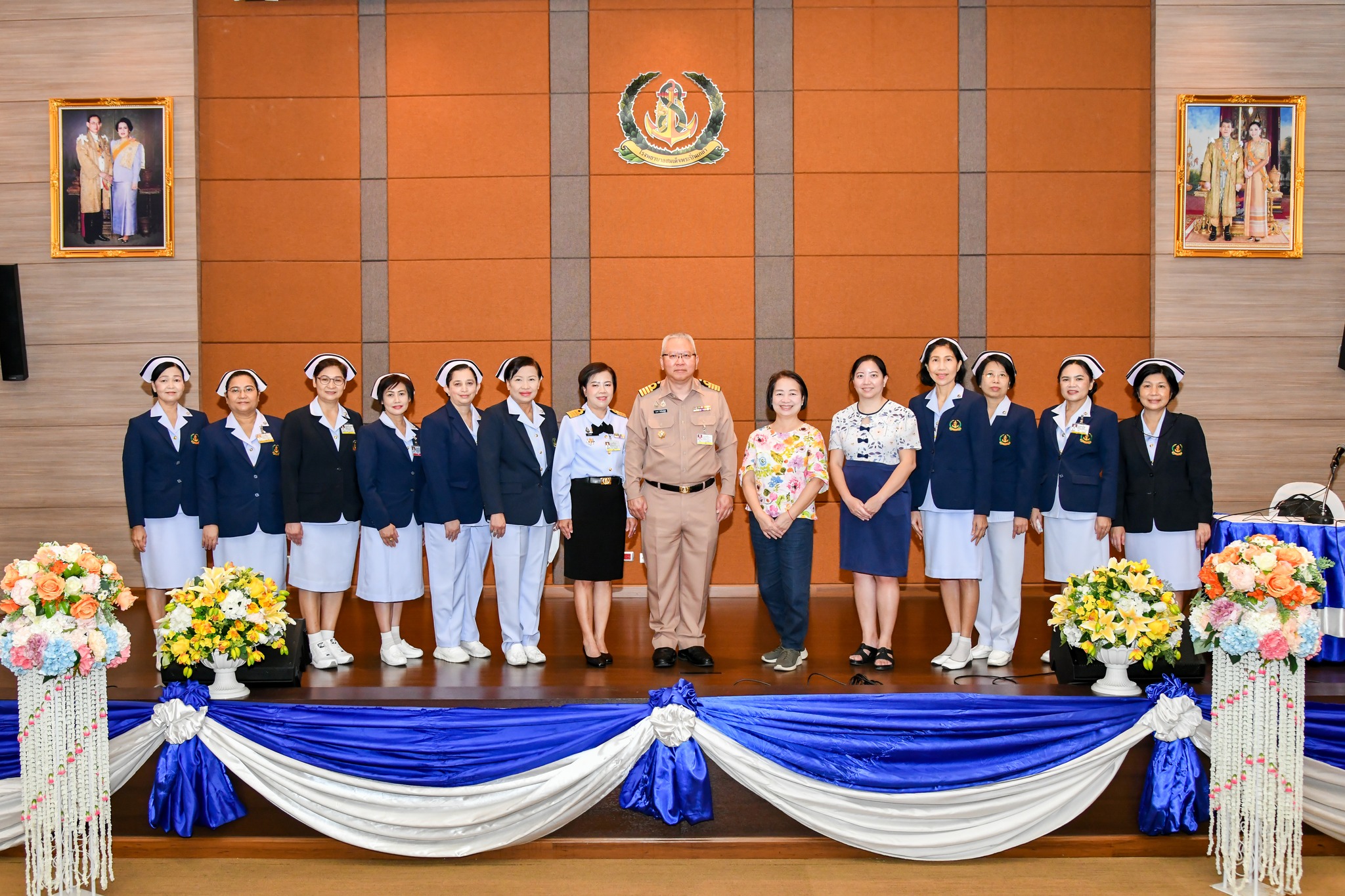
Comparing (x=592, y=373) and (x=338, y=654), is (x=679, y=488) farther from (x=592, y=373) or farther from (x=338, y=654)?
(x=338, y=654)

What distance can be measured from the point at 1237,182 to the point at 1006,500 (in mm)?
3864

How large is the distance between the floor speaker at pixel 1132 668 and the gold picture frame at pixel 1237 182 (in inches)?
158

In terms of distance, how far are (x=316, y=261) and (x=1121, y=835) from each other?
606 centimetres

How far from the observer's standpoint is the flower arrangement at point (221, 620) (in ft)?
11.7

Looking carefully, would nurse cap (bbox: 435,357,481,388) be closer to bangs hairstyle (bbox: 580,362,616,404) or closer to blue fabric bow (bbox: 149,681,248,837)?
bangs hairstyle (bbox: 580,362,616,404)

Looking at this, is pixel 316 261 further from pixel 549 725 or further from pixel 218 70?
pixel 549 725

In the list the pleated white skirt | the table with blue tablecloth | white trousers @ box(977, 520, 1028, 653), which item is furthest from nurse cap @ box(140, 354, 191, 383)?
the table with blue tablecloth

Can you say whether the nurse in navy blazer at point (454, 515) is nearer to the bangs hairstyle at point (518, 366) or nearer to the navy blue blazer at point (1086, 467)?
the bangs hairstyle at point (518, 366)

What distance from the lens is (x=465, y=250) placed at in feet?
22.7

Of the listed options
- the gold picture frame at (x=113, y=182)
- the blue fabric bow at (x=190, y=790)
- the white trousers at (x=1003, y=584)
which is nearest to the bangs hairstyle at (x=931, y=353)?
the white trousers at (x=1003, y=584)

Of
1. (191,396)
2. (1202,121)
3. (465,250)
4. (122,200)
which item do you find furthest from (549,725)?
(1202,121)

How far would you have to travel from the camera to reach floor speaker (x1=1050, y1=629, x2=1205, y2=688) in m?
3.65

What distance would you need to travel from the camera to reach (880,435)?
4.43 metres

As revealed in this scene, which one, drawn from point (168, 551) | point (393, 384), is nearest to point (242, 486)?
point (168, 551)
